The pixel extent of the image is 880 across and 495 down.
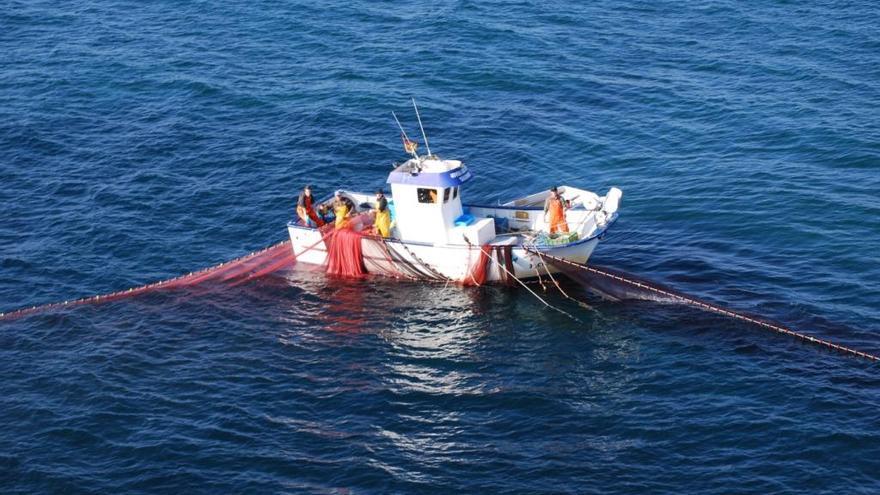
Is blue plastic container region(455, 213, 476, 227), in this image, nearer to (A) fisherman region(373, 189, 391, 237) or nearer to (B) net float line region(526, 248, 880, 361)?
(A) fisherman region(373, 189, 391, 237)

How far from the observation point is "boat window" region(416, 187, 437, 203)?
43812mm

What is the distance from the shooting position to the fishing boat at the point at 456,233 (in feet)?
142

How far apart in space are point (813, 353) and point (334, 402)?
16806mm

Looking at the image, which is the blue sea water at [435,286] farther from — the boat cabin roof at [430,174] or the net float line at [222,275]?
the boat cabin roof at [430,174]

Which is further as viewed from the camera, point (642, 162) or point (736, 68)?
point (736, 68)

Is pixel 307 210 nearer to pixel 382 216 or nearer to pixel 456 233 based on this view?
pixel 382 216

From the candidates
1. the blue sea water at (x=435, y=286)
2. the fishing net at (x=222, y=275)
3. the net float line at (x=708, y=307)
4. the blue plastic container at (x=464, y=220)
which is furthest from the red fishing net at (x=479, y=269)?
the fishing net at (x=222, y=275)

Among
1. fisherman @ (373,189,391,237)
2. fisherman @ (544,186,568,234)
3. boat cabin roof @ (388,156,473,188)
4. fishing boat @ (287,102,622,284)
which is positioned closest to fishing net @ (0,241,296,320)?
fishing boat @ (287,102,622,284)

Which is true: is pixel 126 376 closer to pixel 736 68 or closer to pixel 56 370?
pixel 56 370

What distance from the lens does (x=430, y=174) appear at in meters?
43.6

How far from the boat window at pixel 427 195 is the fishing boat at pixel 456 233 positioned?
1.6 inches

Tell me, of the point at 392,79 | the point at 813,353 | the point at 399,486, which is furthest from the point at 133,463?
the point at 392,79

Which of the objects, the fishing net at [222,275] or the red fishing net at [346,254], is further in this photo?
the red fishing net at [346,254]

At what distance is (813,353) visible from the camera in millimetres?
37656
